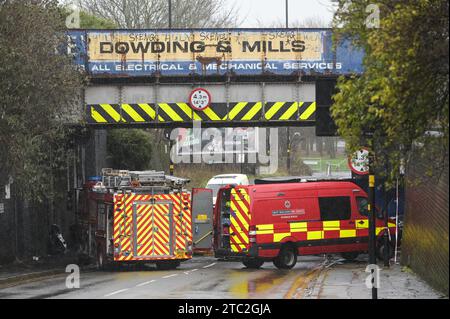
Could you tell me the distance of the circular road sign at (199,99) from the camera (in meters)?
32.3

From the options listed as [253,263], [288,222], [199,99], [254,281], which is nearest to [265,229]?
[288,222]

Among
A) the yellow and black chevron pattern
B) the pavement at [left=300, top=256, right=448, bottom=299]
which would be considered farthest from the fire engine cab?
the pavement at [left=300, top=256, right=448, bottom=299]

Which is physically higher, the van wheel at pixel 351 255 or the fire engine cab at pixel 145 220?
the fire engine cab at pixel 145 220

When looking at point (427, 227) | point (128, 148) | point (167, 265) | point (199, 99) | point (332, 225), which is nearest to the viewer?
point (427, 227)

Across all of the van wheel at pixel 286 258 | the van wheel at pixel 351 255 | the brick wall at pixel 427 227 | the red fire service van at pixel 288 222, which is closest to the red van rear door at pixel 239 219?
the red fire service van at pixel 288 222

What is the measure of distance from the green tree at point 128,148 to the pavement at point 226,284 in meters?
21.7

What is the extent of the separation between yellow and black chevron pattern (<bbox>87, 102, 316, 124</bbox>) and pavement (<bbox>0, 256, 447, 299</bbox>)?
181 inches

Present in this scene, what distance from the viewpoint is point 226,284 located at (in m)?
24.2

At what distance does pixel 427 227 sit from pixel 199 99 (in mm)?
12046

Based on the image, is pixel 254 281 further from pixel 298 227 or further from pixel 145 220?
pixel 145 220

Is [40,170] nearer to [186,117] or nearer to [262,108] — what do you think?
[186,117]

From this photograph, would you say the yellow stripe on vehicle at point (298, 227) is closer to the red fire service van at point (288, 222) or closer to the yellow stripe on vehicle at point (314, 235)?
the red fire service van at point (288, 222)

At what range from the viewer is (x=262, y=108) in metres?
32.7

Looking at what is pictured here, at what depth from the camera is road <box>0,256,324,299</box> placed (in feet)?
69.9
